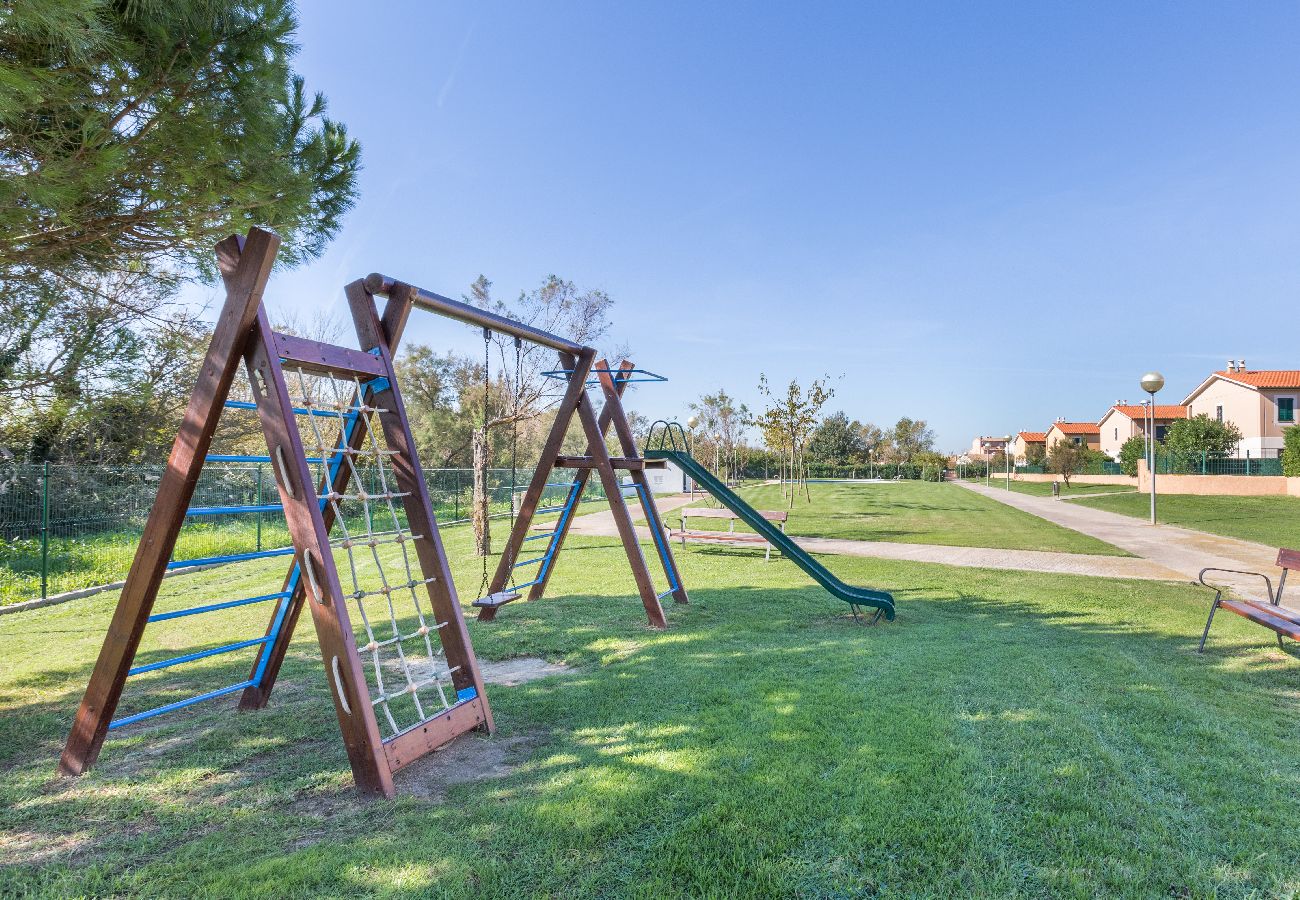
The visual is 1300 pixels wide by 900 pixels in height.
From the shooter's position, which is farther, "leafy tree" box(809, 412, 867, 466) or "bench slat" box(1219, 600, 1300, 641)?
"leafy tree" box(809, 412, 867, 466)

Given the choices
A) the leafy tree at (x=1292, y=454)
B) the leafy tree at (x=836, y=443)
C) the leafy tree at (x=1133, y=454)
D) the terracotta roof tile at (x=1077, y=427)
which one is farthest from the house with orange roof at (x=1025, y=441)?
the leafy tree at (x=1292, y=454)

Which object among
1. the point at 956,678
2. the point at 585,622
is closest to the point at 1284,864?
the point at 956,678

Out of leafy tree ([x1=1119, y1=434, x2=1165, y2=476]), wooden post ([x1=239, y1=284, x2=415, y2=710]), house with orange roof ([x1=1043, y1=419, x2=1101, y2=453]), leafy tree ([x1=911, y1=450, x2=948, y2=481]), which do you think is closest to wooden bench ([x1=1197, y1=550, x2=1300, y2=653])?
wooden post ([x1=239, y1=284, x2=415, y2=710])

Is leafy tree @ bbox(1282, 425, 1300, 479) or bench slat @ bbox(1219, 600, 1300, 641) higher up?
leafy tree @ bbox(1282, 425, 1300, 479)

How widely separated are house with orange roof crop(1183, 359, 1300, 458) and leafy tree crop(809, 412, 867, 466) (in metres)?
31.0

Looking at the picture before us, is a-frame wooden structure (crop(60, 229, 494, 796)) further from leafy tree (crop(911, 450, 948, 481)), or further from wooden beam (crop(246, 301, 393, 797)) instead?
leafy tree (crop(911, 450, 948, 481))

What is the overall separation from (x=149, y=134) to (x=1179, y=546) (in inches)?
685

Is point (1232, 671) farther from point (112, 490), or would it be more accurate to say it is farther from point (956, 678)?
point (112, 490)

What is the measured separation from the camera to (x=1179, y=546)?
13594 millimetres

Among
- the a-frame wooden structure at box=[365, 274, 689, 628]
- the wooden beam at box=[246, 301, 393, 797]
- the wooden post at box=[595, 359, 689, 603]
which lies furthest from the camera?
the wooden post at box=[595, 359, 689, 603]

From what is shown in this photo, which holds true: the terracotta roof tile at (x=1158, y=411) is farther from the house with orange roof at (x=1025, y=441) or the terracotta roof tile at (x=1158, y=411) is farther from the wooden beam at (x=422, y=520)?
the wooden beam at (x=422, y=520)

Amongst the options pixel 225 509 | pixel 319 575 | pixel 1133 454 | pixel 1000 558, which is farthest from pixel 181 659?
pixel 1133 454

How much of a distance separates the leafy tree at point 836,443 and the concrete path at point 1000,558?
52.9 m

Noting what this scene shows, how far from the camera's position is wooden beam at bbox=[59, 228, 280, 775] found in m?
3.37
